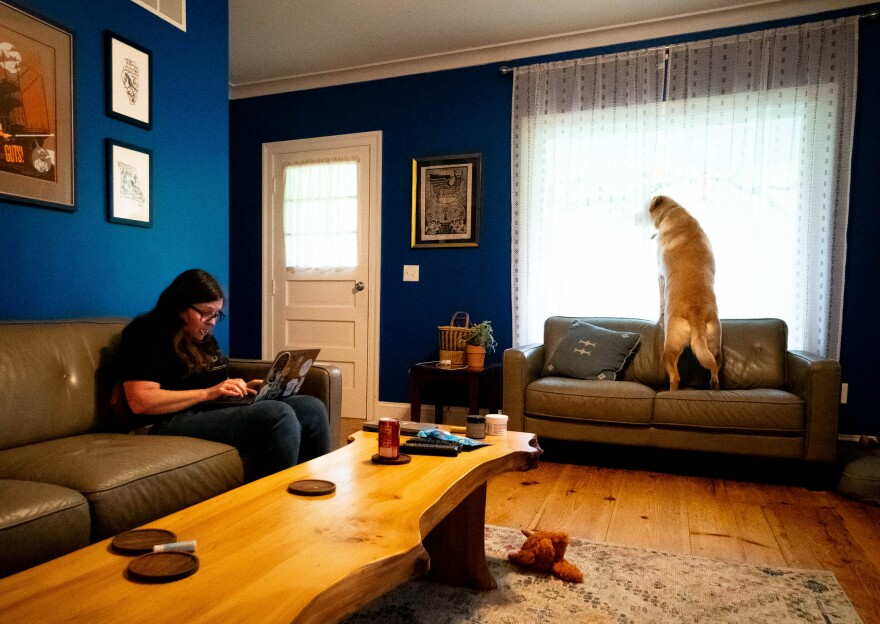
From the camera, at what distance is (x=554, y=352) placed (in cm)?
343

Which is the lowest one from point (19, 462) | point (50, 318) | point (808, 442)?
point (808, 442)

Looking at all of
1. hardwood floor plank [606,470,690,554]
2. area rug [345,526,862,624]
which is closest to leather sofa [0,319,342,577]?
area rug [345,526,862,624]

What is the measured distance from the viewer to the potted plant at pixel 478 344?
3.57 metres

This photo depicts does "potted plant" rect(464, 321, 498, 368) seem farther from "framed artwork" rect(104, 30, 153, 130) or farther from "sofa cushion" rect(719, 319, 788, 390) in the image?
"framed artwork" rect(104, 30, 153, 130)

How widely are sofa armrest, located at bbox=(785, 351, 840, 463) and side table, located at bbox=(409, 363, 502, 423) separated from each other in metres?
1.62

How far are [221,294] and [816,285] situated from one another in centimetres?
313

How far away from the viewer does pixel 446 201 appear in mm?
4156

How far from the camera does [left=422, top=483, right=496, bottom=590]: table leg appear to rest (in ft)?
5.49

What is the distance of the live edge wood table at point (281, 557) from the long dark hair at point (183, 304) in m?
0.77

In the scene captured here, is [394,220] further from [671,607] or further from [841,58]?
[671,607]

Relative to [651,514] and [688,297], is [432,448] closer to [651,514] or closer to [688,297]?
[651,514]

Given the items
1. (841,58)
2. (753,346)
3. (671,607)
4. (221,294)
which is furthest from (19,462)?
(841,58)

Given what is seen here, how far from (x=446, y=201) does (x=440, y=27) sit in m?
1.11

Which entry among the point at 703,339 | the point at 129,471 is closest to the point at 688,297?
the point at 703,339
